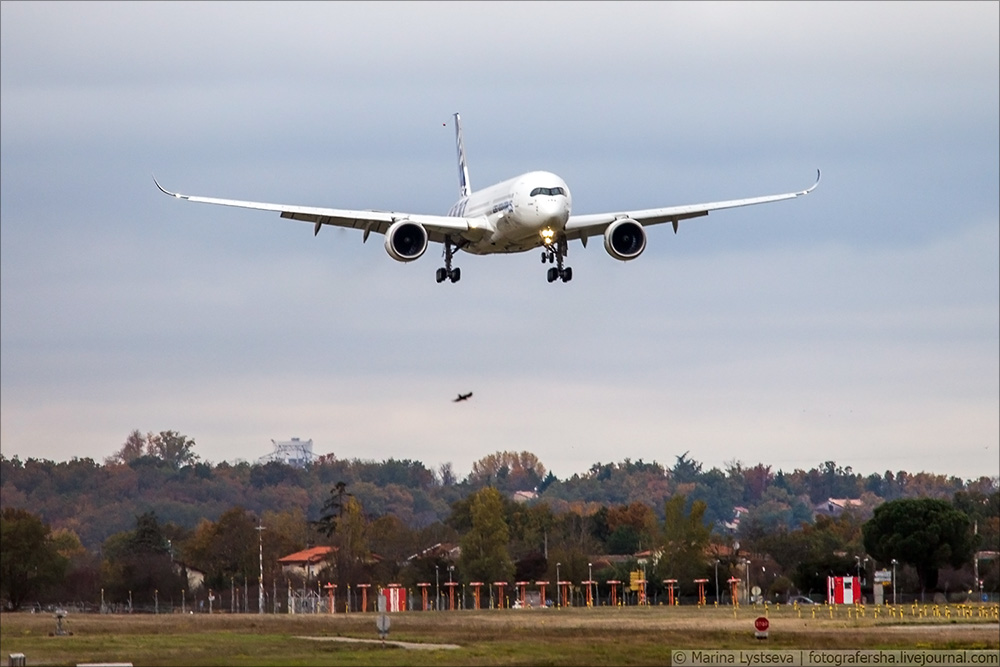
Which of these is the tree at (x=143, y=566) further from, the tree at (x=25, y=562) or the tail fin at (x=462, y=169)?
the tail fin at (x=462, y=169)

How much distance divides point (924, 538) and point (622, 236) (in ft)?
208

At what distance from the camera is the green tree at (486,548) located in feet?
473

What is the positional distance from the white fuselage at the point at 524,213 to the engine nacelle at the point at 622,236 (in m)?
2.81

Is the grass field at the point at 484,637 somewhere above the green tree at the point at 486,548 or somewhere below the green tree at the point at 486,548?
below

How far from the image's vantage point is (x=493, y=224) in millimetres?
75562

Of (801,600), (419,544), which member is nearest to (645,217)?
(801,600)

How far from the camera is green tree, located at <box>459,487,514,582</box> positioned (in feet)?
473

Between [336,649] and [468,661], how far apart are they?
7.20m

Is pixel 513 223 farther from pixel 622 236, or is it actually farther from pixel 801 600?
pixel 801 600

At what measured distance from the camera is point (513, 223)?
Answer: 73.8 meters

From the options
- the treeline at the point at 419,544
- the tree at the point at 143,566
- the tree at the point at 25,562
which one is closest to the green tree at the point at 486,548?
the treeline at the point at 419,544

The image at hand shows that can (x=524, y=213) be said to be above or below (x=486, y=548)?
above

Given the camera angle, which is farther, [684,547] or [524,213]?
[684,547]

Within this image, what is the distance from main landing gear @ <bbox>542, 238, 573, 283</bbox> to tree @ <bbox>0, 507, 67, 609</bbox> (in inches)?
2642
